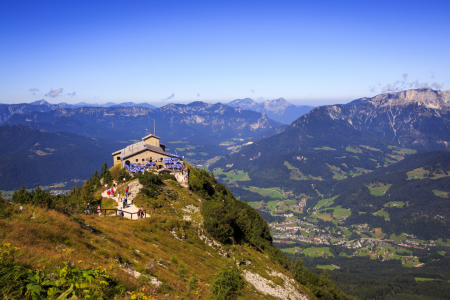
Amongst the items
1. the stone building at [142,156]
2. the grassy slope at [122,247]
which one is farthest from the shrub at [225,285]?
the stone building at [142,156]

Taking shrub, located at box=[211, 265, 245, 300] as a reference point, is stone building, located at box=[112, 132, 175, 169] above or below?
above

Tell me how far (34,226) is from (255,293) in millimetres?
22517

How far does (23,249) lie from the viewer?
11.9 meters

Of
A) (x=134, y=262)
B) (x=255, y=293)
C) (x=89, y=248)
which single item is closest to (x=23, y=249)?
(x=89, y=248)

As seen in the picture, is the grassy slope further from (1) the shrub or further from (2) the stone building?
(2) the stone building

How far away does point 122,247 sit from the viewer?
20.9m

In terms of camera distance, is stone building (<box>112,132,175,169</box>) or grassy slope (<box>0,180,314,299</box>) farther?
stone building (<box>112,132,175,169</box>)

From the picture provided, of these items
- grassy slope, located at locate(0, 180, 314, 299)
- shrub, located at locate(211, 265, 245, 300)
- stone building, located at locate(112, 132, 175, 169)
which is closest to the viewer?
grassy slope, located at locate(0, 180, 314, 299)

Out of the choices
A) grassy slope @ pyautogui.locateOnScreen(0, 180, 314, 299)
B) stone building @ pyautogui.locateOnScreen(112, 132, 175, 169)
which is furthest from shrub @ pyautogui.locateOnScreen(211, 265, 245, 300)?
stone building @ pyautogui.locateOnScreen(112, 132, 175, 169)

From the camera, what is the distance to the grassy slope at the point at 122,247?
43.7 ft

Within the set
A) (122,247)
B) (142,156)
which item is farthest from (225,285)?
(142,156)

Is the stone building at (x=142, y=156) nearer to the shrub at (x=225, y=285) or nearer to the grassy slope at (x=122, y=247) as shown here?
the grassy slope at (x=122, y=247)

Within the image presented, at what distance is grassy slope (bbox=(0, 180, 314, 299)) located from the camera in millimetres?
13305

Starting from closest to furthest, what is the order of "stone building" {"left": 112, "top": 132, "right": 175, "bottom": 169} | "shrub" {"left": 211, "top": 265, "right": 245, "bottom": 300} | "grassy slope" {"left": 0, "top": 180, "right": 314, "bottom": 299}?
"grassy slope" {"left": 0, "top": 180, "right": 314, "bottom": 299}
"shrub" {"left": 211, "top": 265, "right": 245, "bottom": 300}
"stone building" {"left": 112, "top": 132, "right": 175, "bottom": 169}
